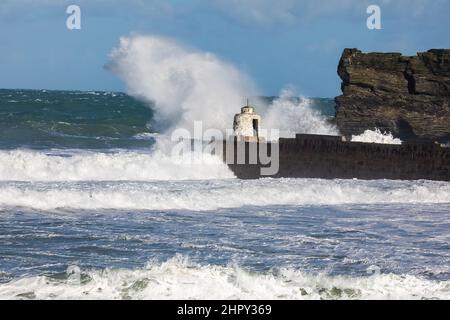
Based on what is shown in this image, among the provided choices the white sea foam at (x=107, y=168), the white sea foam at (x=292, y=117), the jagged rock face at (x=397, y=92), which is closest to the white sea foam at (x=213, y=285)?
the white sea foam at (x=107, y=168)

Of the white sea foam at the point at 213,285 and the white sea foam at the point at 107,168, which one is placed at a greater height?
the white sea foam at the point at 107,168

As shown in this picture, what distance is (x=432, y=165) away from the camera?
18812mm

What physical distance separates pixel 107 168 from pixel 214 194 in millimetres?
5618

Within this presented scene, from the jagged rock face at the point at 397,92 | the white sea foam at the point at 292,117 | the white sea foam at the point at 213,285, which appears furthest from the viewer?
the jagged rock face at the point at 397,92

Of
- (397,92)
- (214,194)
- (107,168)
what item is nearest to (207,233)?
(214,194)

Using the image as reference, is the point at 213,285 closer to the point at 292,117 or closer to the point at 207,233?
the point at 207,233

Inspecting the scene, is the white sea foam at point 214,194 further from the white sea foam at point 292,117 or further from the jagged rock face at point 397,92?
the jagged rock face at point 397,92

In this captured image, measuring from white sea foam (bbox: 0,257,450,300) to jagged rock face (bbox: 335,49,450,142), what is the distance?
27373 mm

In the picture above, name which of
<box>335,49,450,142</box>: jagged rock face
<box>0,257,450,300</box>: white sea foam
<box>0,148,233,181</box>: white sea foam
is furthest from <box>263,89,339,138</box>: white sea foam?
<box>0,257,450,300</box>: white sea foam

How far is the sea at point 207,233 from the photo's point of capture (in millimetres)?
8812

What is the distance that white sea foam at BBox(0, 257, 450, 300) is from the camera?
27.8 feet

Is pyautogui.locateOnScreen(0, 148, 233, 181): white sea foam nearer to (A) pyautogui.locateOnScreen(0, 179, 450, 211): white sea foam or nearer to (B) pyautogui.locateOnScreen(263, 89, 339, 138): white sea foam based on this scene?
(A) pyautogui.locateOnScreen(0, 179, 450, 211): white sea foam

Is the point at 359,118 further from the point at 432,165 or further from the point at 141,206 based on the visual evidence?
the point at 141,206

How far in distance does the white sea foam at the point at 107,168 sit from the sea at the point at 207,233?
4cm
